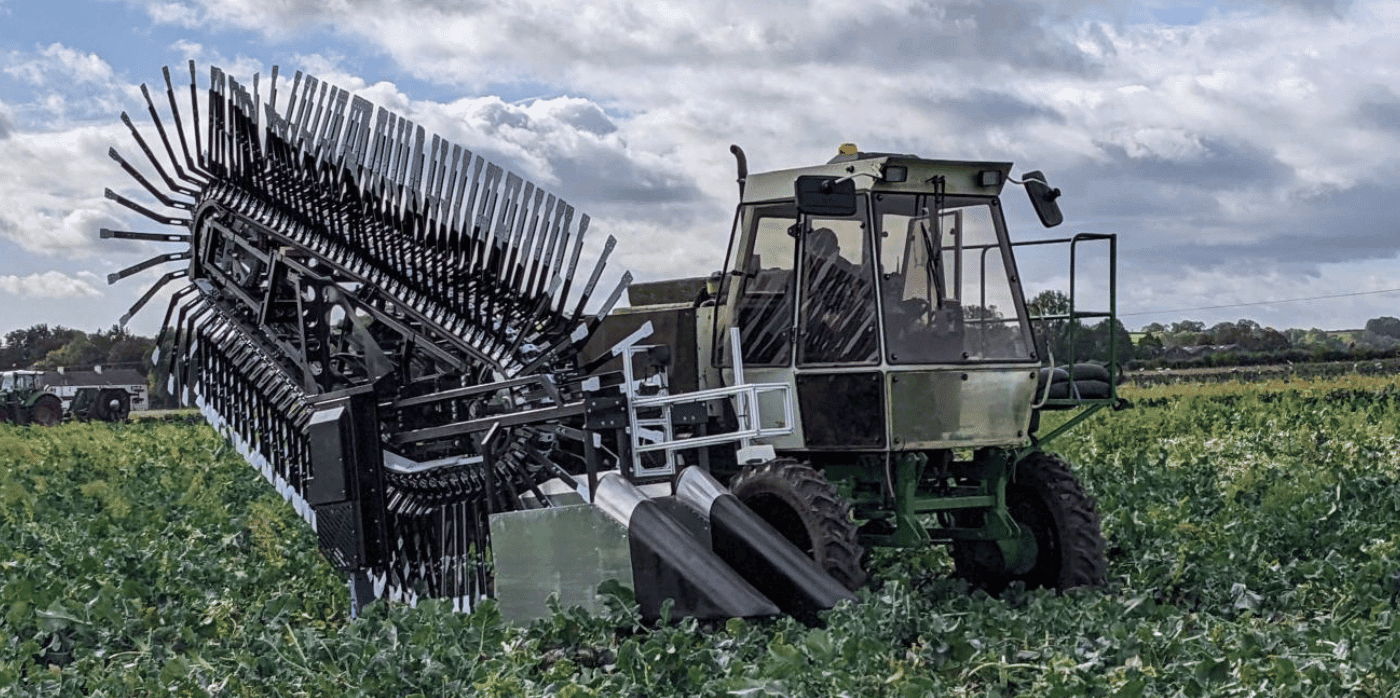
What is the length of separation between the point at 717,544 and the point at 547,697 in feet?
6.45

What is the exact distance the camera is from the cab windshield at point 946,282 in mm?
8445

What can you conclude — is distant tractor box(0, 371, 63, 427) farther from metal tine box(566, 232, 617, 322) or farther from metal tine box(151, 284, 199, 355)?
metal tine box(566, 232, 617, 322)

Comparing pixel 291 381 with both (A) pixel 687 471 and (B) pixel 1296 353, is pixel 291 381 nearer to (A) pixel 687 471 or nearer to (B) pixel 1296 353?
(A) pixel 687 471

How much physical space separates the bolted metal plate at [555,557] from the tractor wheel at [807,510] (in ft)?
3.37

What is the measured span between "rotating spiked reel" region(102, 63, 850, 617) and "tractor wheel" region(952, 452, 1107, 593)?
6.95 ft

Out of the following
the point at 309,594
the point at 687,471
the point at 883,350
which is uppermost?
the point at 883,350

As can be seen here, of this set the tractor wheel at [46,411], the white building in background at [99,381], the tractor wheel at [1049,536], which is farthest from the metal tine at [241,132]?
Answer: the white building in background at [99,381]

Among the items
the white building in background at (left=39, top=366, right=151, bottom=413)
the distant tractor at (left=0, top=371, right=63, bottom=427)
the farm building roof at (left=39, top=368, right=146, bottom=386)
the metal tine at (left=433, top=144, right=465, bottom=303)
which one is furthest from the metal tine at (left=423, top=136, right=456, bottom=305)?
the farm building roof at (left=39, top=368, right=146, bottom=386)

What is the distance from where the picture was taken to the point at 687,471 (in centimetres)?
760

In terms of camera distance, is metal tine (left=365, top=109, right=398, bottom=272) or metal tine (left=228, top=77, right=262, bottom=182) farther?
metal tine (left=228, top=77, right=262, bottom=182)

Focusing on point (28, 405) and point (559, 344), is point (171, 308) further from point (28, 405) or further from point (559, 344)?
point (28, 405)

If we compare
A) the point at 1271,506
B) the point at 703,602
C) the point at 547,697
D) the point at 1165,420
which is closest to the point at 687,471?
the point at 703,602

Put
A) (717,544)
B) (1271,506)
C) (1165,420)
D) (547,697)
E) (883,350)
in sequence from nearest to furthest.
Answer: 1. (547,697)
2. (717,544)
3. (883,350)
4. (1271,506)
5. (1165,420)

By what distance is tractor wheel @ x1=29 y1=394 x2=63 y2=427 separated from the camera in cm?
4303
